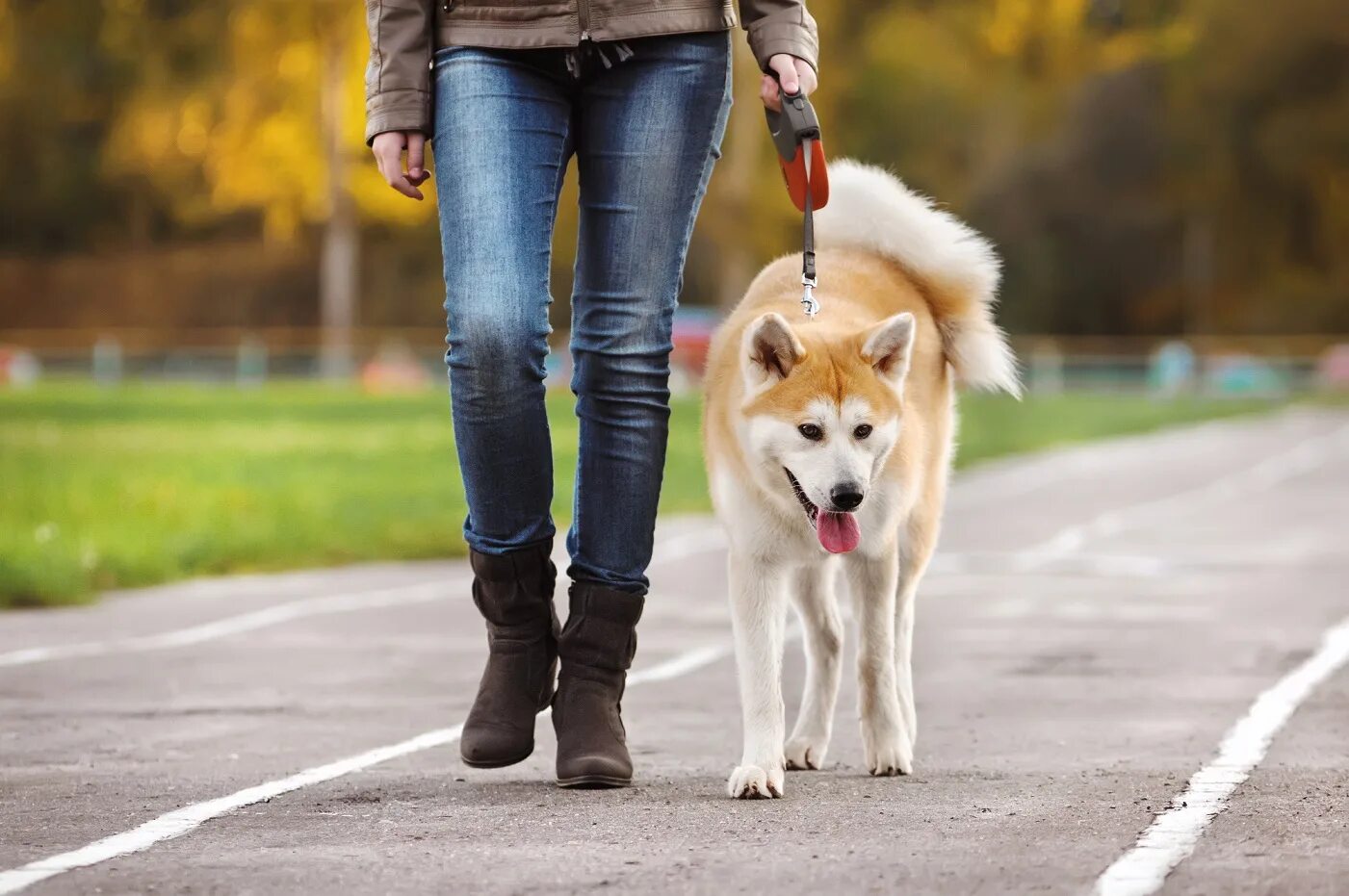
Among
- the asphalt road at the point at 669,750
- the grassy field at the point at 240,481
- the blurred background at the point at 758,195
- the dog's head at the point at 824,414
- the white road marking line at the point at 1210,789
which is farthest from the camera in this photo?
the blurred background at the point at 758,195

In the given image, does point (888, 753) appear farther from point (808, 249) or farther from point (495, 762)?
point (808, 249)

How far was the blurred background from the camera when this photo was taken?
151ft

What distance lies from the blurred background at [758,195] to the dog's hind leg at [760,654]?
1261 inches

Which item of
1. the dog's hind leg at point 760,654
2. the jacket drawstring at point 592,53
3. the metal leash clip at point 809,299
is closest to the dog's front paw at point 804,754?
the dog's hind leg at point 760,654

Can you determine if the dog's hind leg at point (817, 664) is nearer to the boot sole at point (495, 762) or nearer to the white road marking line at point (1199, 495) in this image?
the boot sole at point (495, 762)

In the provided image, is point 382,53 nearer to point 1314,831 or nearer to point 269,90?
point 1314,831

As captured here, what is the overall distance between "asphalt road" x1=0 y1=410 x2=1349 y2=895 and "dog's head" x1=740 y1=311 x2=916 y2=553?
0.64 metres

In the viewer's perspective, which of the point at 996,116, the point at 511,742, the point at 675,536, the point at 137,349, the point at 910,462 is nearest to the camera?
the point at 511,742

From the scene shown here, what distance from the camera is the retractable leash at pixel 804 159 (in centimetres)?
547

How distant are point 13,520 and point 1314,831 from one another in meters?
10.1

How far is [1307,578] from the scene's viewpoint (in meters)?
11.5

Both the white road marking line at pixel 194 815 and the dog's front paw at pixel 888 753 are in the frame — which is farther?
the dog's front paw at pixel 888 753

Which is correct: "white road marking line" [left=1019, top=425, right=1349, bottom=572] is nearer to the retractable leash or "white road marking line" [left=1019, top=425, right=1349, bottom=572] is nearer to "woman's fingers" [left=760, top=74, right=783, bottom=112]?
the retractable leash

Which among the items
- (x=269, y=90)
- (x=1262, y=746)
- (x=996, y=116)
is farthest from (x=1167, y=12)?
(x=1262, y=746)
